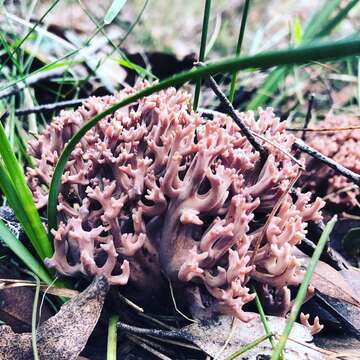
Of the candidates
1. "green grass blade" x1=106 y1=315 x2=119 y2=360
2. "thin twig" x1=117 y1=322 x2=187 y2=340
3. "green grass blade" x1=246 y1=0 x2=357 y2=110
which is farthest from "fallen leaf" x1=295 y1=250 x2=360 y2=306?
"green grass blade" x1=246 y1=0 x2=357 y2=110

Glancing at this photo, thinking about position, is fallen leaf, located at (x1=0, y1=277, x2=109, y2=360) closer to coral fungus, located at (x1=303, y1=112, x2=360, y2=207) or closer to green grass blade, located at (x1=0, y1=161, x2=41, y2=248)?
green grass blade, located at (x1=0, y1=161, x2=41, y2=248)

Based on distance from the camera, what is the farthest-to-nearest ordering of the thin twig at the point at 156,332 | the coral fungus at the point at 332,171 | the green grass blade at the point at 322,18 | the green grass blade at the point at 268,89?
the green grass blade at the point at 322,18
the green grass blade at the point at 268,89
the coral fungus at the point at 332,171
the thin twig at the point at 156,332

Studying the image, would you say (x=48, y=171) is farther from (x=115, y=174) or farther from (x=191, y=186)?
(x=191, y=186)

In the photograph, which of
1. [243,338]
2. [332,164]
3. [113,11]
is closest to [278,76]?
[332,164]

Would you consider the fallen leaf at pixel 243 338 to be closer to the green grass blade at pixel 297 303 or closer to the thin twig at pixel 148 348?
the thin twig at pixel 148 348

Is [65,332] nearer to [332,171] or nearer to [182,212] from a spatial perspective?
[182,212]

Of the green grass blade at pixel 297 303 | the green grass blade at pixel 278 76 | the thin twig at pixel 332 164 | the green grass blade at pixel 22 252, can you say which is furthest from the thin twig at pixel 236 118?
the green grass blade at pixel 278 76
